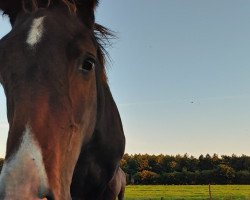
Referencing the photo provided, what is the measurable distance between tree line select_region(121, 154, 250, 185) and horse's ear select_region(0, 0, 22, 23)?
256 feet

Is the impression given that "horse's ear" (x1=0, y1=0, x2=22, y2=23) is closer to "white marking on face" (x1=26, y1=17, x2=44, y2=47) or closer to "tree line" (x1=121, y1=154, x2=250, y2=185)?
"white marking on face" (x1=26, y1=17, x2=44, y2=47)

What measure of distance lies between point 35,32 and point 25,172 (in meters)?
1.23

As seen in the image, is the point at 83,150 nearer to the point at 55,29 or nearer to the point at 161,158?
the point at 55,29

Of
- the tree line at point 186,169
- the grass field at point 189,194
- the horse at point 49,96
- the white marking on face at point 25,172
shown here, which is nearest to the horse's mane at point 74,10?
the horse at point 49,96

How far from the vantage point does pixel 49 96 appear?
8.82ft

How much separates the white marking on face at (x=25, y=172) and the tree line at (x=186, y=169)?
8020 centimetres

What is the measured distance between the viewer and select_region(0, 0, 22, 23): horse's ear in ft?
12.7

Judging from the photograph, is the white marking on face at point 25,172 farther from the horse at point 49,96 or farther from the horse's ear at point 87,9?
the horse's ear at point 87,9

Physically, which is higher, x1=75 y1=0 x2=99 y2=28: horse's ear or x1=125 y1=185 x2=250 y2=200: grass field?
x1=75 y1=0 x2=99 y2=28: horse's ear

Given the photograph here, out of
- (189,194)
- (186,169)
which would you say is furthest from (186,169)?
(189,194)

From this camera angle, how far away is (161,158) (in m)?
95.8

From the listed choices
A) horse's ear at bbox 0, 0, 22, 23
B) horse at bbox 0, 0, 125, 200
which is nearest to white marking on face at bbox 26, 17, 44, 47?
horse at bbox 0, 0, 125, 200

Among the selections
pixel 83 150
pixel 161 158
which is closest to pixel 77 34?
pixel 83 150

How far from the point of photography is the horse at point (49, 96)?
2.30 meters
